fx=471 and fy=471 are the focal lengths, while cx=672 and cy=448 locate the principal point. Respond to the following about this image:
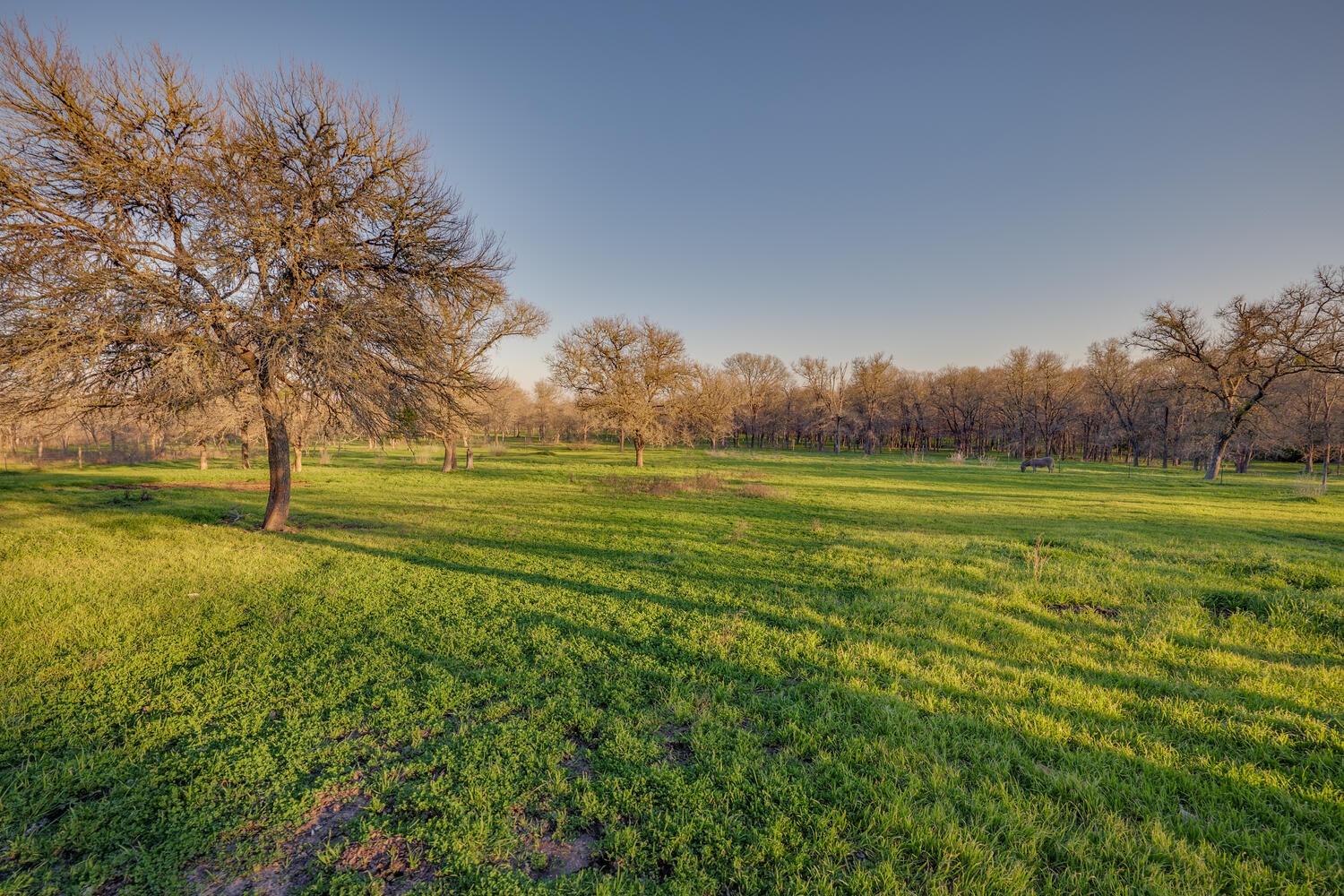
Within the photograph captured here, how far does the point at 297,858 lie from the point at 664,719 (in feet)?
9.59

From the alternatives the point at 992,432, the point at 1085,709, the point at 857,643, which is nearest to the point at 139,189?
the point at 857,643

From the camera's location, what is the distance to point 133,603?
734 centimetres

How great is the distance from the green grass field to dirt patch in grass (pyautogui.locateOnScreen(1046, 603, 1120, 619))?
0.20 ft

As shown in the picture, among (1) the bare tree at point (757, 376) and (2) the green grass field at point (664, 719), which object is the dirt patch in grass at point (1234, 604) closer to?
(2) the green grass field at point (664, 719)

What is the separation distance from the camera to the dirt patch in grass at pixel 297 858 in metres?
2.96

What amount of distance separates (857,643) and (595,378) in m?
30.4

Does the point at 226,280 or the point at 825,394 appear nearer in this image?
the point at 226,280

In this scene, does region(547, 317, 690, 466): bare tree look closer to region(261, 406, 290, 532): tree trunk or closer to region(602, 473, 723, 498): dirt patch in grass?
region(602, 473, 723, 498): dirt patch in grass

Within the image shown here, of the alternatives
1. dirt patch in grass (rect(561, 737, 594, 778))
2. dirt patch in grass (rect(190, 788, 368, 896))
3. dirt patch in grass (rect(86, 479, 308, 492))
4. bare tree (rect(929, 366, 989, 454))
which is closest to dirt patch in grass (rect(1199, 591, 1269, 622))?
dirt patch in grass (rect(561, 737, 594, 778))

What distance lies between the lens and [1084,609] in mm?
7754

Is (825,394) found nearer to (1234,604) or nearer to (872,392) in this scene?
(872,392)

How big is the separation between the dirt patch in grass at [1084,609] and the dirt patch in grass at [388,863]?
30.1 ft

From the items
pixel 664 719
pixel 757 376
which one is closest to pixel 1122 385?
pixel 757 376

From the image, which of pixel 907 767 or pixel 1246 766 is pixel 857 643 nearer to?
pixel 907 767
